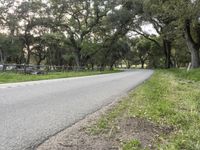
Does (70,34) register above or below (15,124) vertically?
above

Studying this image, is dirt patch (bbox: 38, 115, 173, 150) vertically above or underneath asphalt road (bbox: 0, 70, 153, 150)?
underneath

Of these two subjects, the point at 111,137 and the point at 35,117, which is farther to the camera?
the point at 35,117

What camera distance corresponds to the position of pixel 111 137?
195 inches

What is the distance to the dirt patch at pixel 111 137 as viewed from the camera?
4.46 meters

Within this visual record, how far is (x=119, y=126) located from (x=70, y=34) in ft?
139

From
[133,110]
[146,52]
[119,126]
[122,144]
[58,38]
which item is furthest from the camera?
[146,52]

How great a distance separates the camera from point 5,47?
5366 cm

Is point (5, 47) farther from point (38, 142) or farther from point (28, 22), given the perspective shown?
point (38, 142)

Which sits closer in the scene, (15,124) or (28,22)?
(15,124)

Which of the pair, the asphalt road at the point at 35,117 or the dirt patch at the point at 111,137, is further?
the asphalt road at the point at 35,117

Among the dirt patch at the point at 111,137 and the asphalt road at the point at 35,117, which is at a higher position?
the asphalt road at the point at 35,117

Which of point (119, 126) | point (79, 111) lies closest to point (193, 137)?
point (119, 126)

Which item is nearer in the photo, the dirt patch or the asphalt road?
the dirt patch

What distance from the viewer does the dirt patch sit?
446 centimetres
